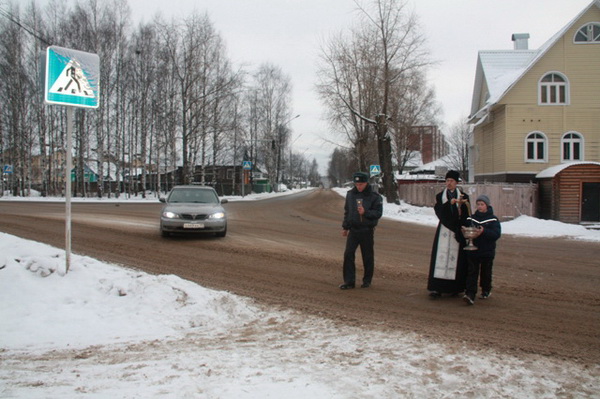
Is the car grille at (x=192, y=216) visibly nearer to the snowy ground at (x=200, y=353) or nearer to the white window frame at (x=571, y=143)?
the snowy ground at (x=200, y=353)

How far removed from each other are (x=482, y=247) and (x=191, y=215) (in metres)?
8.27

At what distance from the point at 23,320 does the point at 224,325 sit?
2227 mm

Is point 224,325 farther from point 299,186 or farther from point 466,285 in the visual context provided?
point 299,186

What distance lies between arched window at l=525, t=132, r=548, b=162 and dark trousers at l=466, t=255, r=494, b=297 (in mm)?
21364

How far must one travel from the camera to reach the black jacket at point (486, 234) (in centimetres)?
602

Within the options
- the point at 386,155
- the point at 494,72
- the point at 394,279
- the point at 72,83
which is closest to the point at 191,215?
the point at 72,83

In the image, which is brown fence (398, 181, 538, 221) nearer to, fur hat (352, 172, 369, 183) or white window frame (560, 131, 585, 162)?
white window frame (560, 131, 585, 162)

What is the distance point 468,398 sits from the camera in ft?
10.7

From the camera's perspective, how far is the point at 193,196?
13359 millimetres

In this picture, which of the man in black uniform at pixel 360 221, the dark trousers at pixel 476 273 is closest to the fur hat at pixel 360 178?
the man in black uniform at pixel 360 221

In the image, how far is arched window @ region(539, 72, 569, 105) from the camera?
24.4m

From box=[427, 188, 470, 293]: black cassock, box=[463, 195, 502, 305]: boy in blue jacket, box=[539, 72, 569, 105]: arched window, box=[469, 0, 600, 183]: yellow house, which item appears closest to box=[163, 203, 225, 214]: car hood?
box=[427, 188, 470, 293]: black cassock

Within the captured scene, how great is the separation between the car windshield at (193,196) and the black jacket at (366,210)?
7340 millimetres

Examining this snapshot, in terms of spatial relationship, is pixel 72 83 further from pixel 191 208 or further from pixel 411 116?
pixel 411 116
